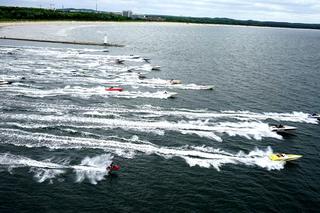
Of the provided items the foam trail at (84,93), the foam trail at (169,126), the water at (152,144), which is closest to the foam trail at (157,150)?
the water at (152,144)

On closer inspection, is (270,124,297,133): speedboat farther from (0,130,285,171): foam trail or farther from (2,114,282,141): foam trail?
(0,130,285,171): foam trail

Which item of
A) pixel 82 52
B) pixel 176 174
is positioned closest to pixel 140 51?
pixel 82 52

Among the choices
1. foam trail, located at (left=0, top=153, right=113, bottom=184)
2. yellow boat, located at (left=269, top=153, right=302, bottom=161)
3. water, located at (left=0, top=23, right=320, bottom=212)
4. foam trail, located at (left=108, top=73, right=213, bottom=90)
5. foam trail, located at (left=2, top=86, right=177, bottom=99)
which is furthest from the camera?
foam trail, located at (left=108, top=73, right=213, bottom=90)

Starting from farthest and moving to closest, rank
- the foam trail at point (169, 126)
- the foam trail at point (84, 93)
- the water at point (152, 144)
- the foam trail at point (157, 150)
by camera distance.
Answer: the foam trail at point (84, 93) → the foam trail at point (169, 126) → the foam trail at point (157, 150) → the water at point (152, 144)

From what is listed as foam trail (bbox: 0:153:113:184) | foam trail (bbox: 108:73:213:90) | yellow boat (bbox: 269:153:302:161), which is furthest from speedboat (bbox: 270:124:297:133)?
foam trail (bbox: 0:153:113:184)

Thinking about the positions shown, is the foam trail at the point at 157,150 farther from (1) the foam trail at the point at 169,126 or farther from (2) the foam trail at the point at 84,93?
(2) the foam trail at the point at 84,93
